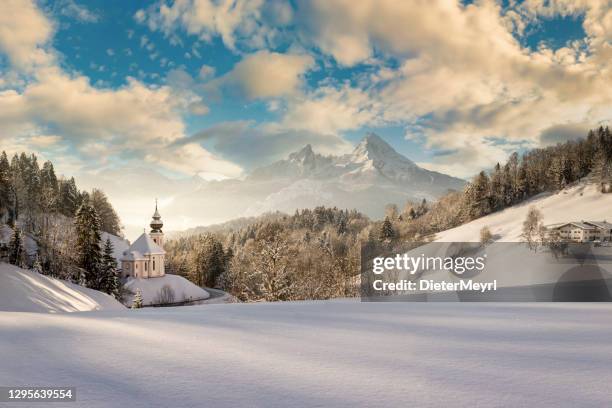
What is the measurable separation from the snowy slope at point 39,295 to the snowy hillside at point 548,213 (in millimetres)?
59571

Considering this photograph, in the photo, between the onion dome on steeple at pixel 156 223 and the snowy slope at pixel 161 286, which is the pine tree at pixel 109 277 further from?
the onion dome on steeple at pixel 156 223

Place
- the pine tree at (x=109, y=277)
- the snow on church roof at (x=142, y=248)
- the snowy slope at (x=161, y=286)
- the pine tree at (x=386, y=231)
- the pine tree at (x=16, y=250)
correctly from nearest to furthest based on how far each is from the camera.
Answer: the pine tree at (x=109, y=277) → the pine tree at (x=16, y=250) → the snowy slope at (x=161, y=286) → the snow on church roof at (x=142, y=248) → the pine tree at (x=386, y=231)

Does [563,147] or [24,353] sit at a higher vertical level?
[563,147]

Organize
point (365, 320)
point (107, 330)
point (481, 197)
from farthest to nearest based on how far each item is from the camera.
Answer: point (481, 197), point (365, 320), point (107, 330)

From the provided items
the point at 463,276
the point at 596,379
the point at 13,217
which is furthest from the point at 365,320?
the point at 13,217

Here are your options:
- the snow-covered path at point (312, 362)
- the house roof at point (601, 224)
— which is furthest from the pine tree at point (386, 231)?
the snow-covered path at point (312, 362)

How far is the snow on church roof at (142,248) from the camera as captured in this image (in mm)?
51719

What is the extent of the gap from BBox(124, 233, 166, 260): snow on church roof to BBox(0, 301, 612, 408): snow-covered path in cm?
4988

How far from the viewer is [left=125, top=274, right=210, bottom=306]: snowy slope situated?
47700 millimetres

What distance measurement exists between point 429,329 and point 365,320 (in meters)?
1.16

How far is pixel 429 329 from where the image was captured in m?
5.23

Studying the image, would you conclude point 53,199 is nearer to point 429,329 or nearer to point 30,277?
point 30,277

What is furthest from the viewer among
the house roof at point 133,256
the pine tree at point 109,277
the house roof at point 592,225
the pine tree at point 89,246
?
the house roof at point 592,225

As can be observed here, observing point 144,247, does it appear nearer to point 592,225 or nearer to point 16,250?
point 16,250
